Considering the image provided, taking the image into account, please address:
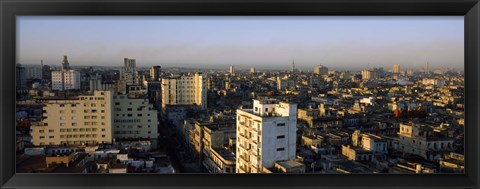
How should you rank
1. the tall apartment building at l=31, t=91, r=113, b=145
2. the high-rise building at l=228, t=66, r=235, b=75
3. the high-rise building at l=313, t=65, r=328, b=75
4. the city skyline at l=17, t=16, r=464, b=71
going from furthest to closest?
the high-rise building at l=313, t=65, r=328, b=75 → the high-rise building at l=228, t=66, r=235, b=75 → the tall apartment building at l=31, t=91, r=113, b=145 → the city skyline at l=17, t=16, r=464, b=71

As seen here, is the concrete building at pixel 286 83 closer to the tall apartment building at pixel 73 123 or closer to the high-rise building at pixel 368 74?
the high-rise building at pixel 368 74

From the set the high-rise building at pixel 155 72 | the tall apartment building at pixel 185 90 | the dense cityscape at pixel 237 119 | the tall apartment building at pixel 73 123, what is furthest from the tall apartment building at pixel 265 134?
the tall apartment building at pixel 73 123

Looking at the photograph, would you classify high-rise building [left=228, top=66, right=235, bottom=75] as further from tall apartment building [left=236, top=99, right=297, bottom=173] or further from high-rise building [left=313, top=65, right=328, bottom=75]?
high-rise building [left=313, top=65, right=328, bottom=75]

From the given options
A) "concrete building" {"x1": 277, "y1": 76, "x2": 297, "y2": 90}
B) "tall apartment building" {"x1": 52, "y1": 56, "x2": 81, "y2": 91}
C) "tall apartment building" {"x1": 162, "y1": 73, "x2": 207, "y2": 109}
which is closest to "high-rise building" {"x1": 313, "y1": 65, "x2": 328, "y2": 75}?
"concrete building" {"x1": 277, "y1": 76, "x2": 297, "y2": 90}

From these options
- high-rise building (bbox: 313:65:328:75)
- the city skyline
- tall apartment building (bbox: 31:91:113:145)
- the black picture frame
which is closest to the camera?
the black picture frame

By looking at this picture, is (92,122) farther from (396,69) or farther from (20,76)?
(396,69)
